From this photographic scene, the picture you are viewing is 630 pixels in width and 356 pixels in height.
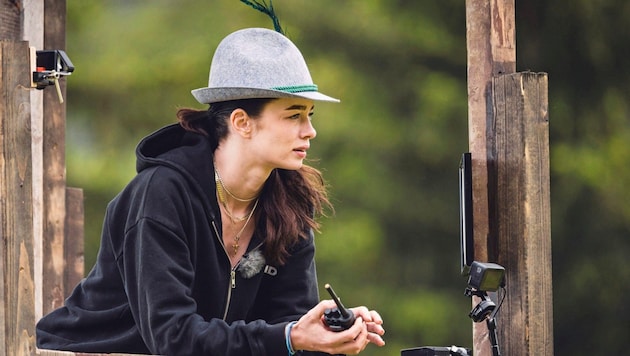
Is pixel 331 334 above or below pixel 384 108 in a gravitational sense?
below

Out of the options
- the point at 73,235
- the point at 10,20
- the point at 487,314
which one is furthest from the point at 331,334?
the point at 73,235

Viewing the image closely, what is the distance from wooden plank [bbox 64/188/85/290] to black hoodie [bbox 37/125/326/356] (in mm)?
1542

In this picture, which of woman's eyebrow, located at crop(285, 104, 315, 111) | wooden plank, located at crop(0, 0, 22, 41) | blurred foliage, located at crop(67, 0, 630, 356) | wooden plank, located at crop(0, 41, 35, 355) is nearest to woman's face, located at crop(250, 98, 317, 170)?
woman's eyebrow, located at crop(285, 104, 315, 111)

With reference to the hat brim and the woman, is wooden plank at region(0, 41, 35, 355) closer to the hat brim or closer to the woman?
the woman

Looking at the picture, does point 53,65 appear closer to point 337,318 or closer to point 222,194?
point 222,194

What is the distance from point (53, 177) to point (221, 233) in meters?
1.68

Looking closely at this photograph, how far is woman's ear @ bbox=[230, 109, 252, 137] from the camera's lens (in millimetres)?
3820

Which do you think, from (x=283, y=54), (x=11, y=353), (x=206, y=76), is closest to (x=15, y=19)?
(x=283, y=54)

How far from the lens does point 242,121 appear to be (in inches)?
151

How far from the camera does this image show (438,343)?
25.3ft

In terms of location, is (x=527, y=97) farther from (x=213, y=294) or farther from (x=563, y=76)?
(x=563, y=76)

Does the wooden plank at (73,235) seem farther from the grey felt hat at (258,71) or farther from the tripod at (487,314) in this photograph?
the tripod at (487,314)

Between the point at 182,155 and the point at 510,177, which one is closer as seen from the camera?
the point at 510,177

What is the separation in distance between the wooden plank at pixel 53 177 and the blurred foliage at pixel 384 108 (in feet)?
7.68
